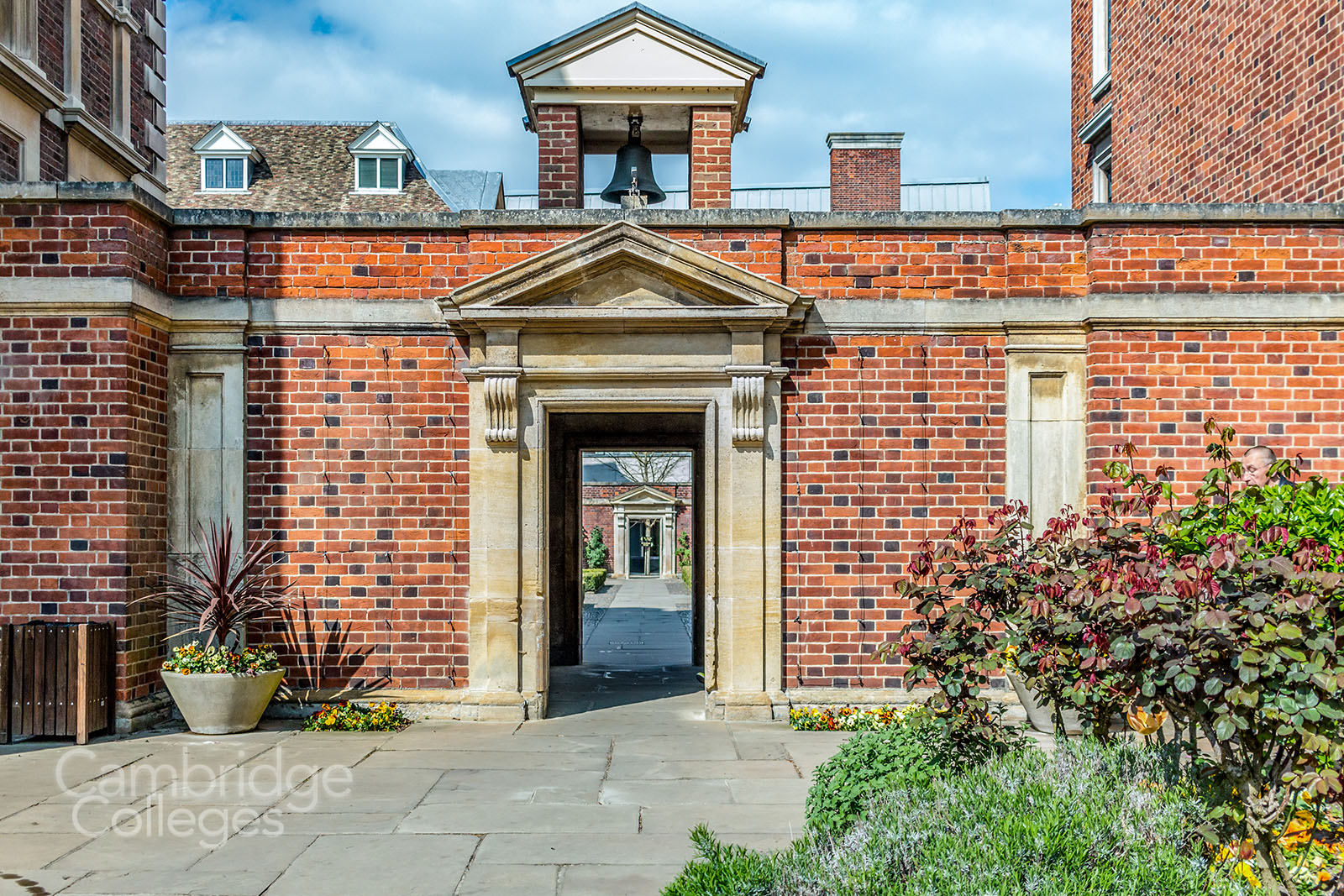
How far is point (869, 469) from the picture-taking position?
892 centimetres

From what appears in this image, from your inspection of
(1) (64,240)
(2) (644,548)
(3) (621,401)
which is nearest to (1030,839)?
(3) (621,401)

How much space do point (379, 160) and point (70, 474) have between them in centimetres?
2108

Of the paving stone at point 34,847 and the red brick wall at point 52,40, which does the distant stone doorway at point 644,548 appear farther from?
the paving stone at point 34,847

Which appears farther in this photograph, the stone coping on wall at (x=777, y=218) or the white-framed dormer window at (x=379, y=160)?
the white-framed dormer window at (x=379, y=160)

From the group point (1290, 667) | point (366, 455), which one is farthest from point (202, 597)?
point (1290, 667)

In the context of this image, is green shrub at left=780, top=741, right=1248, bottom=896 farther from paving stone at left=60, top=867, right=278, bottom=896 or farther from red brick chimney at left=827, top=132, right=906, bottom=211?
red brick chimney at left=827, top=132, right=906, bottom=211

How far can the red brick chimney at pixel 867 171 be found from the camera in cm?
2023

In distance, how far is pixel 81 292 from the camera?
8211 mm

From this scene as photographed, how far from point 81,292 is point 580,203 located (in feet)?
14.7

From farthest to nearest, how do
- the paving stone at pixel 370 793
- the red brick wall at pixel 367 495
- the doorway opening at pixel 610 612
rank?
1. the doorway opening at pixel 610 612
2. the red brick wall at pixel 367 495
3. the paving stone at pixel 370 793

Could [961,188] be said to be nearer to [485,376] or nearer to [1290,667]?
[485,376]

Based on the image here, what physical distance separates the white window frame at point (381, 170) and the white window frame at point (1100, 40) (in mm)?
18026

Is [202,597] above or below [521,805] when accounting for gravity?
above

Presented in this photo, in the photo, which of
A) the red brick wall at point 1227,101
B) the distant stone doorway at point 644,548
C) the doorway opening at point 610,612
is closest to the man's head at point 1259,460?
the red brick wall at point 1227,101
